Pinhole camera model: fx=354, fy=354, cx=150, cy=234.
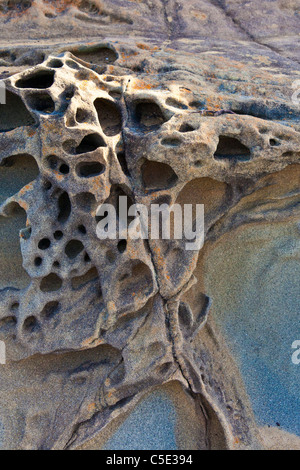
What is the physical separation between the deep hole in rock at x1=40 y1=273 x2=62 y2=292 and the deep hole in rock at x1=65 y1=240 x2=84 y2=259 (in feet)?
0.56

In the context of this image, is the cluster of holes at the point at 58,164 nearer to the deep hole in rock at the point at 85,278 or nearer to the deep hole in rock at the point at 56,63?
the deep hole in rock at the point at 85,278

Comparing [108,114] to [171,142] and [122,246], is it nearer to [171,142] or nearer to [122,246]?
[171,142]

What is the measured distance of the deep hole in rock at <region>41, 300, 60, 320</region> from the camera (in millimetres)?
2148

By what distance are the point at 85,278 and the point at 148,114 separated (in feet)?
3.92

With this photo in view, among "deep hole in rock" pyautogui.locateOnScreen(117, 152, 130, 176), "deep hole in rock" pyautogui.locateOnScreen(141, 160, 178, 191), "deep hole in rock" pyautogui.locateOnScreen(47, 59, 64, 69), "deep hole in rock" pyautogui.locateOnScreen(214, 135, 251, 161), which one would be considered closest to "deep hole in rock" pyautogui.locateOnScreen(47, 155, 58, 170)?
"deep hole in rock" pyautogui.locateOnScreen(117, 152, 130, 176)

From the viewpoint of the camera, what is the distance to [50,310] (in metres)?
2.18

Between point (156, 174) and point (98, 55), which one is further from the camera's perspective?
point (98, 55)

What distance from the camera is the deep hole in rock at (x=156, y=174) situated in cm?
227

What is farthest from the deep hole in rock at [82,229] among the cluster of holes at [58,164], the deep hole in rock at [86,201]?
the cluster of holes at [58,164]

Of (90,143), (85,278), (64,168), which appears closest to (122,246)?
(85,278)

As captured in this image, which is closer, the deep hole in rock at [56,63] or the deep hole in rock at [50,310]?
the deep hole in rock at [50,310]

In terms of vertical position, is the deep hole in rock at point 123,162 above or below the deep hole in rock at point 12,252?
above

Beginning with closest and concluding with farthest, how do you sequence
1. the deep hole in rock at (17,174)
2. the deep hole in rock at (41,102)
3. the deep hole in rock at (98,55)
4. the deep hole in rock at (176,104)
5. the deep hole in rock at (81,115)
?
1. the deep hole in rock at (81,115)
2. the deep hole in rock at (41,102)
3. the deep hole in rock at (176,104)
4. the deep hole in rock at (17,174)
5. the deep hole in rock at (98,55)

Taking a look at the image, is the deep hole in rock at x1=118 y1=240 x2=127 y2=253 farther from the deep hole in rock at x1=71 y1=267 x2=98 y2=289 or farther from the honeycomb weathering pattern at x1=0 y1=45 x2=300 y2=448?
the deep hole in rock at x1=71 y1=267 x2=98 y2=289
